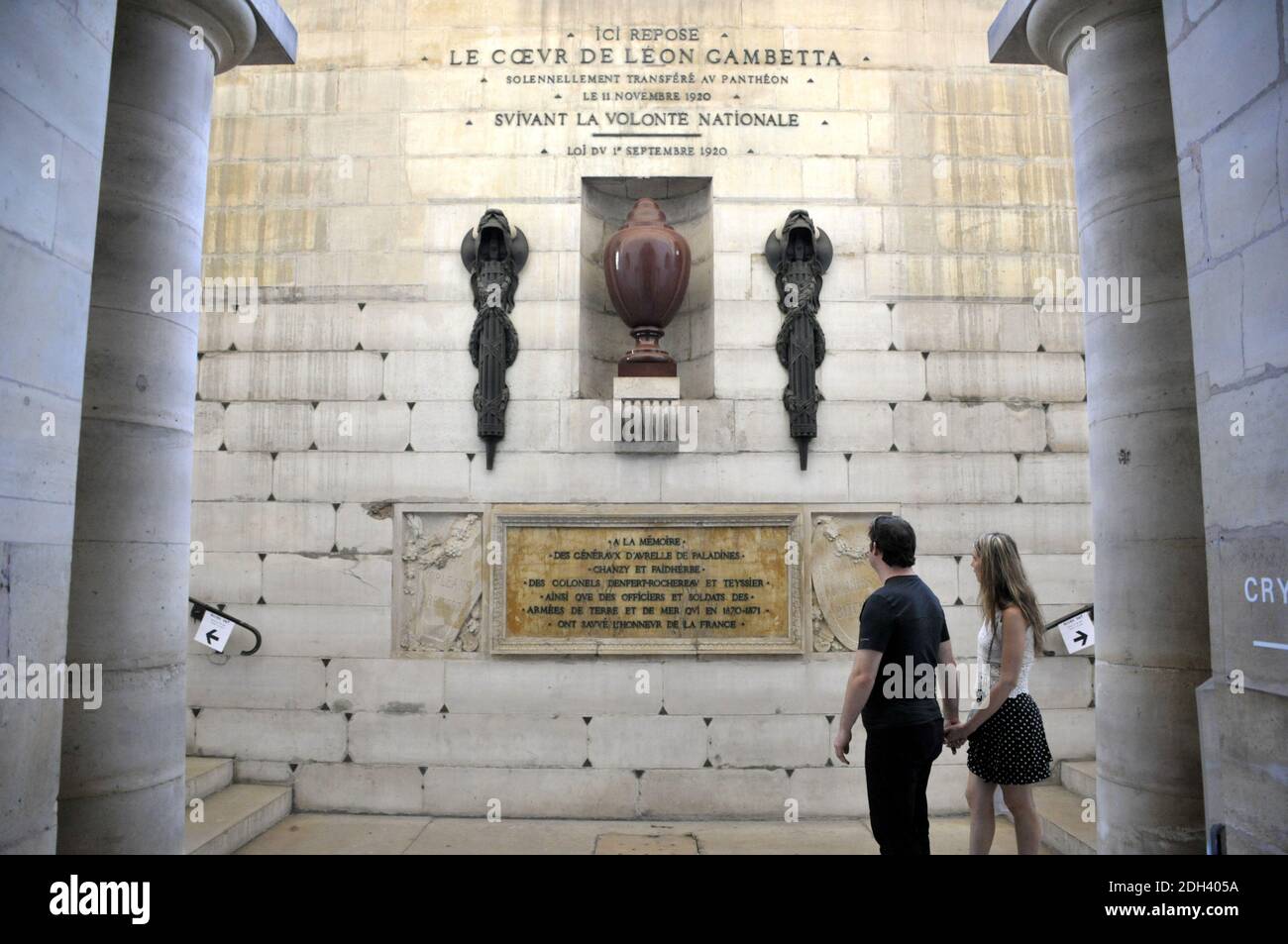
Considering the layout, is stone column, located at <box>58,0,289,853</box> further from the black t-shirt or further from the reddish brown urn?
the reddish brown urn

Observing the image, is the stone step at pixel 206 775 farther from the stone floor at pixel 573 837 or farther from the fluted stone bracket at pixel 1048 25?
the fluted stone bracket at pixel 1048 25

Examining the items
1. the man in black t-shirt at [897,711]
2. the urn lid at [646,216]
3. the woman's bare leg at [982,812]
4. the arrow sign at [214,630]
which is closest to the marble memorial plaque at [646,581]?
the arrow sign at [214,630]

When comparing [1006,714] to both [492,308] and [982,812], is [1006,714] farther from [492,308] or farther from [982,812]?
[492,308]

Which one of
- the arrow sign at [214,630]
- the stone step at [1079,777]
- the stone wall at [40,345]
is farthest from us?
the arrow sign at [214,630]

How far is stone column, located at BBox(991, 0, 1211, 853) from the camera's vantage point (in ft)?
12.2

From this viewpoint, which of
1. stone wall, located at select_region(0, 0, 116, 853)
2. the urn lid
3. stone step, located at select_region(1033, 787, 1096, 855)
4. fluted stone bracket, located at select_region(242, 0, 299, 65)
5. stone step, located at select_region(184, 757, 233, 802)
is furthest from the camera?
the urn lid

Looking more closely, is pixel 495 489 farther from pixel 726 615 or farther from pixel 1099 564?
pixel 1099 564

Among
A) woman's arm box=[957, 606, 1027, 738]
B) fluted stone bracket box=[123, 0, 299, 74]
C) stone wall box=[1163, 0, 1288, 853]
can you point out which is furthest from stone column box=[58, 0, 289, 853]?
stone wall box=[1163, 0, 1288, 853]

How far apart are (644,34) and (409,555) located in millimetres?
4843

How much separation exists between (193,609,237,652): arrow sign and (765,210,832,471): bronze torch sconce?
15.6 feet

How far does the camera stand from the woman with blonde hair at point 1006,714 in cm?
365

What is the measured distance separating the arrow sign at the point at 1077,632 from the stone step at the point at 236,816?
6221 millimetres

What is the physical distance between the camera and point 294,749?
6.59 metres
